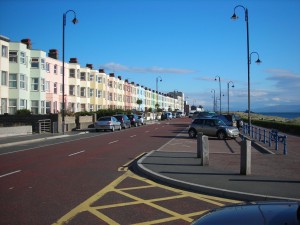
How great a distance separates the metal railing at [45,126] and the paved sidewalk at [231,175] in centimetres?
2173

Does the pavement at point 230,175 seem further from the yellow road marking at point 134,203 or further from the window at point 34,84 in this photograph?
the window at point 34,84

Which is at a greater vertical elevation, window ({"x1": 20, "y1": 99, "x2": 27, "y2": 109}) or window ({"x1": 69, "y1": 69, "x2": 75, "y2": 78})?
window ({"x1": 69, "y1": 69, "x2": 75, "y2": 78})

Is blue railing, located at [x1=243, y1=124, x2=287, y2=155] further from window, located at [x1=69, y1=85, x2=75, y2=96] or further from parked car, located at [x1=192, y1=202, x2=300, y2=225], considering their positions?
window, located at [x1=69, y1=85, x2=75, y2=96]

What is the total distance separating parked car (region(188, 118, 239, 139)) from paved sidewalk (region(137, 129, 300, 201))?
11857 mm

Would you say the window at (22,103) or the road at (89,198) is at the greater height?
the window at (22,103)

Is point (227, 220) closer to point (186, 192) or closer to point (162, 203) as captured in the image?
point (162, 203)

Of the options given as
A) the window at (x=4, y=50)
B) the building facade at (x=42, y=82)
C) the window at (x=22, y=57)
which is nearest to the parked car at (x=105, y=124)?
the building facade at (x=42, y=82)

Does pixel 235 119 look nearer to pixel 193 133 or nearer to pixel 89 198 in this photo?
pixel 193 133

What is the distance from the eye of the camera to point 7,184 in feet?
32.7

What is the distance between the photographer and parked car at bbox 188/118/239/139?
1100 inches

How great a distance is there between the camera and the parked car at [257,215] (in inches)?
126

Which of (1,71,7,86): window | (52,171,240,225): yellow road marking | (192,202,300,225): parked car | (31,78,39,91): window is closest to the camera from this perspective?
(192,202,300,225): parked car

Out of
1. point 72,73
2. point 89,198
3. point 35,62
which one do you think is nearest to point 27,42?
point 35,62

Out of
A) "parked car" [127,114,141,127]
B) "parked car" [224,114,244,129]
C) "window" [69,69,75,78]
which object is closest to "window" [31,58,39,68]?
"window" [69,69,75,78]
